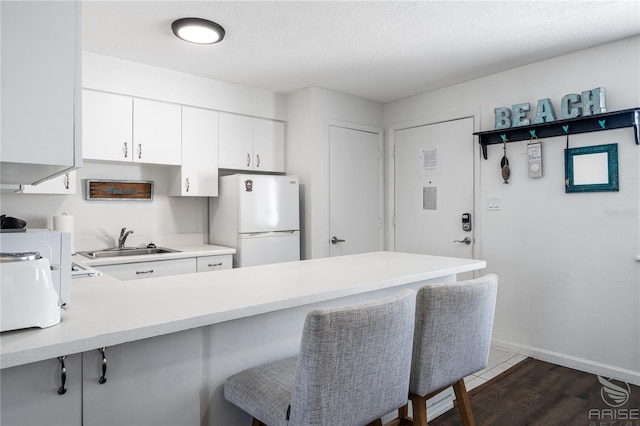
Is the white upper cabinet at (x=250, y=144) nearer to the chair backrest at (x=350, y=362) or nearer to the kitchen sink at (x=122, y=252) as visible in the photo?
the kitchen sink at (x=122, y=252)

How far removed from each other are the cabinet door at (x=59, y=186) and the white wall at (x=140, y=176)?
0.26 meters

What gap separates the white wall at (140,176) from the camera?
309cm

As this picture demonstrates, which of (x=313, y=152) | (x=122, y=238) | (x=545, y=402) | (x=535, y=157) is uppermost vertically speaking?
(x=313, y=152)

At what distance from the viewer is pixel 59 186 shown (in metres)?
2.96

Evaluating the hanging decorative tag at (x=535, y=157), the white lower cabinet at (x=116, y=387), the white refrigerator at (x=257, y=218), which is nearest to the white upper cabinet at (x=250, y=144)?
the white refrigerator at (x=257, y=218)

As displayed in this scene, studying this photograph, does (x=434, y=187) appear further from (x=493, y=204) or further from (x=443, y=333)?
(x=443, y=333)

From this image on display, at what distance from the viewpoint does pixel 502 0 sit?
7.47ft

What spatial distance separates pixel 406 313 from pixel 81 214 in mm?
3022

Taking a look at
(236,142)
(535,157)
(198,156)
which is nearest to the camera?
(535,157)

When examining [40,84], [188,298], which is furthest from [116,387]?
[40,84]

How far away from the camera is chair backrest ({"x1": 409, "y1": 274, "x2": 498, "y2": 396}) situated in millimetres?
1476

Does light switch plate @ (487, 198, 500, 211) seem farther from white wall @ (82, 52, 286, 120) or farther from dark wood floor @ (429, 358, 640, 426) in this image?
white wall @ (82, 52, 286, 120)

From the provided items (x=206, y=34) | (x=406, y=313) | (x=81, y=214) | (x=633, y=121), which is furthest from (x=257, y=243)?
(x=633, y=121)

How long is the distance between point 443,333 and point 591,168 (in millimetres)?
2235
